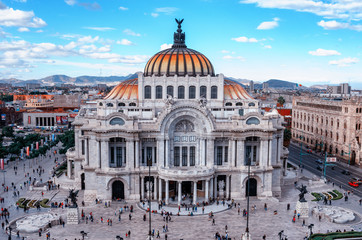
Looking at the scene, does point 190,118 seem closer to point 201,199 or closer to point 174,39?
point 201,199

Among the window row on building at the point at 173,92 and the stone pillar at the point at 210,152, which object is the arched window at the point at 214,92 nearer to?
the window row on building at the point at 173,92

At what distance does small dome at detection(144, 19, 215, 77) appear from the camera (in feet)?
252

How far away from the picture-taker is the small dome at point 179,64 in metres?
76.8

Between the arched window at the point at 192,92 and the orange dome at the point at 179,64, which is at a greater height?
the orange dome at the point at 179,64

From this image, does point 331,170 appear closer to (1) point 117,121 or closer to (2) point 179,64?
(2) point 179,64

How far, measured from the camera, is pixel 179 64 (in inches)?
3024

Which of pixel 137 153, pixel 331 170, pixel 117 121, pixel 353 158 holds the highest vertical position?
pixel 117 121

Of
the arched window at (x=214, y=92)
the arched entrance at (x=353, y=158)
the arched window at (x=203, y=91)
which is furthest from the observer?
the arched entrance at (x=353, y=158)

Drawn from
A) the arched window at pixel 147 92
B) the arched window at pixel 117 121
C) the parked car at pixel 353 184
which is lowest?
the parked car at pixel 353 184

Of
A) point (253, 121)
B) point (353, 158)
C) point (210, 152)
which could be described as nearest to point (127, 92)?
point (210, 152)

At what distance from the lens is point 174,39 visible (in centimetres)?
8575

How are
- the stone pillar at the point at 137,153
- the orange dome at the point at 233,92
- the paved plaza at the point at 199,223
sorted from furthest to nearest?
1. the orange dome at the point at 233,92
2. the stone pillar at the point at 137,153
3. the paved plaza at the point at 199,223

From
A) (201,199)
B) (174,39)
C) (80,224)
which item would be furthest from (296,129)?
(80,224)

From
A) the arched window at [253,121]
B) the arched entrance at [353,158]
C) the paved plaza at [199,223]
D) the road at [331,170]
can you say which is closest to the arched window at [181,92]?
the arched window at [253,121]
